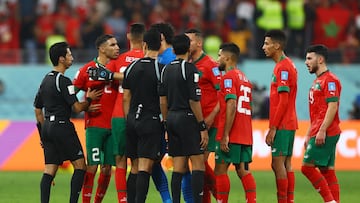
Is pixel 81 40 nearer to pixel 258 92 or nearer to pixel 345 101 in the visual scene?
pixel 258 92

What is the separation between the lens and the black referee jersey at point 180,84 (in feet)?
47.5

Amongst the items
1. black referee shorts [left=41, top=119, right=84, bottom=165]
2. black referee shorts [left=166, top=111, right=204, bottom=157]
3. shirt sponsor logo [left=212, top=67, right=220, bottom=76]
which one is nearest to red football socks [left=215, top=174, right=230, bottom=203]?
black referee shorts [left=166, top=111, right=204, bottom=157]

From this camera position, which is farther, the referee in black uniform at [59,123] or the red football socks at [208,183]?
the red football socks at [208,183]

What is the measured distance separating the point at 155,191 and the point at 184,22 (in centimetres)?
1144

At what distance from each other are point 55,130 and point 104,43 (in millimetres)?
1614

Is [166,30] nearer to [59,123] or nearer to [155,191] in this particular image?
[59,123]

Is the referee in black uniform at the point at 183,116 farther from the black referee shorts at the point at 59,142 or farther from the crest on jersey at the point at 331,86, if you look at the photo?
the crest on jersey at the point at 331,86

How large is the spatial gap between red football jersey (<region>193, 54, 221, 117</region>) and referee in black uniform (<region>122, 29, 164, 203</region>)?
2.79 feet

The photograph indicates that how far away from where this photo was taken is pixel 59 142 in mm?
15141

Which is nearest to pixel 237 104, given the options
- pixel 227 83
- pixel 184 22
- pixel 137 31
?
pixel 227 83

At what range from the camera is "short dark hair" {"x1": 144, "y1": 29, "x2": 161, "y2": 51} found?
14836 mm

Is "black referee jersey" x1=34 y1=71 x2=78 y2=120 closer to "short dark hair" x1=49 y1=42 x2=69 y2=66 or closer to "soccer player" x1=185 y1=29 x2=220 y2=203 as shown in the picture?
"short dark hair" x1=49 y1=42 x2=69 y2=66

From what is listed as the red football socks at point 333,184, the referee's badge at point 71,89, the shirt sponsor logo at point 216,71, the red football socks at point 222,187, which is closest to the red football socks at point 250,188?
the red football socks at point 222,187

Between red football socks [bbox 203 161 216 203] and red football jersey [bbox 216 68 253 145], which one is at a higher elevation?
red football jersey [bbox 216 68 253 145]
